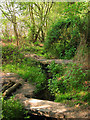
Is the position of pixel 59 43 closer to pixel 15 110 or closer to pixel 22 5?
pixel 22 5

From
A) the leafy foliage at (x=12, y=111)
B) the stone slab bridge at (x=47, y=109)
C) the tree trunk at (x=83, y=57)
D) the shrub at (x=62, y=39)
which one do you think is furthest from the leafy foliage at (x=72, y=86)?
the shrub at (x=62, y=39)

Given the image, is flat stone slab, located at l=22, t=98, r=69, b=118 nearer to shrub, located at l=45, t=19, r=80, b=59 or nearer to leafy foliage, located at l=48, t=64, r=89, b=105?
leafy foliage, located at l=48, t=64, r=89, b=105

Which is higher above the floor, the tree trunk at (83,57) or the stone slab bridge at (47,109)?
the tree trunk at (83,57)

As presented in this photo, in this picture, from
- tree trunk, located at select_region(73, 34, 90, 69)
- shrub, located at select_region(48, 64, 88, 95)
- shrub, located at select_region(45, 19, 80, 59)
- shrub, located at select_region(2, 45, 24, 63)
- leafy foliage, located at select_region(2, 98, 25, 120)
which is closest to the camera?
leafy foliage, located at select_region(2, 98, 25, 120)

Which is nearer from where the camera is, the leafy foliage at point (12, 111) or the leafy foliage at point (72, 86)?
the leafy foliage at point (12, 111)

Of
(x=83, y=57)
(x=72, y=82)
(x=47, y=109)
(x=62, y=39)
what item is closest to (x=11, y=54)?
(x=62, y=39)

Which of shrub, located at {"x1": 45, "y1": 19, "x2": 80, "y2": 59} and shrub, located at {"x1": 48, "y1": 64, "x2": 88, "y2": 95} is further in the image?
shrub, located at {"x1": 45, "y1": 19, "x2": 80, "y2": 59}

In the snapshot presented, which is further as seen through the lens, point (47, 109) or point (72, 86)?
point (72, 86)

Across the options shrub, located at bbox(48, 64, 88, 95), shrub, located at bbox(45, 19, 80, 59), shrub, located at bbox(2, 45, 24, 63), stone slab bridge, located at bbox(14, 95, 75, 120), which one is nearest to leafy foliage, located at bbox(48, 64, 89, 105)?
shrub, located at bbox(48, 64, 88, 95)

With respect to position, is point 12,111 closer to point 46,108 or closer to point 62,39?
point 46,108

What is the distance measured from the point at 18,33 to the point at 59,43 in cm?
443

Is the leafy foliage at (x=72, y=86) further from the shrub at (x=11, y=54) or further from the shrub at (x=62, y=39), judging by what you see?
the shrub at (x=11, y=54)

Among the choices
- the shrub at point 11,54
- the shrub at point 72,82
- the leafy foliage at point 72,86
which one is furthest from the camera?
the shrub at point 11,54

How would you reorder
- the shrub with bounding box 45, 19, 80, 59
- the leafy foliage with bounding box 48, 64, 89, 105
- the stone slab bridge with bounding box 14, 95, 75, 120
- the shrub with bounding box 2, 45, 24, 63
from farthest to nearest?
1. the shrub with bounding box 2, 45, 24, 63
2. the shrub with bounding box 45, 19, 80, 59
3. the leafy foliage with bounding box 48, 64, 89, 105
4. the stone slab bridge with bounding box 14, 95, 75, 120
